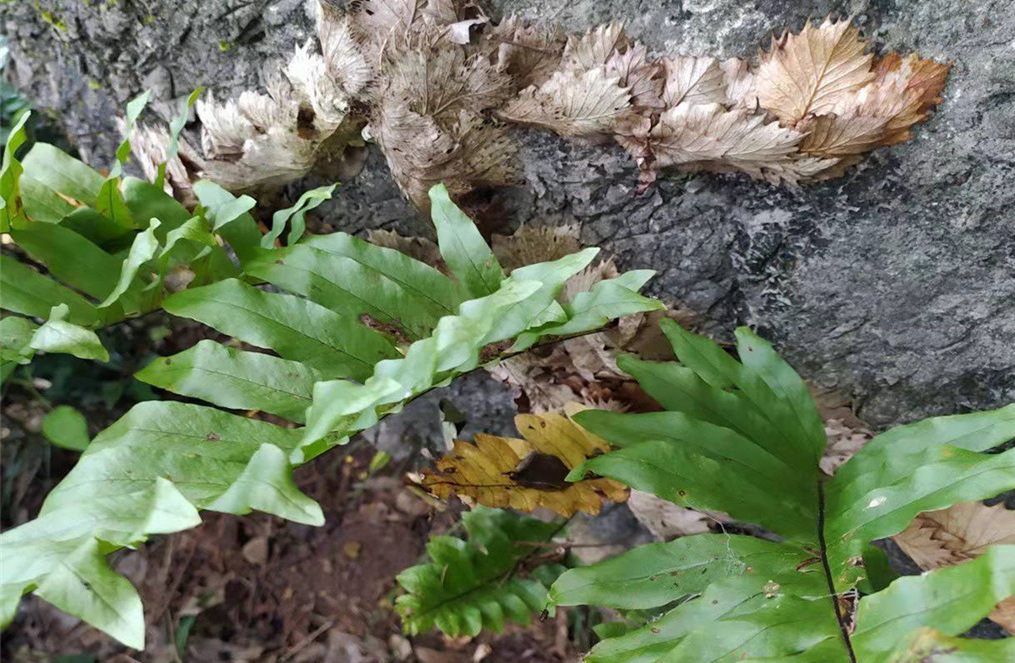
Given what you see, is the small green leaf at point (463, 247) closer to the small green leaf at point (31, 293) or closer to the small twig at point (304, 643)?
the small green leaf at point (31, 293)

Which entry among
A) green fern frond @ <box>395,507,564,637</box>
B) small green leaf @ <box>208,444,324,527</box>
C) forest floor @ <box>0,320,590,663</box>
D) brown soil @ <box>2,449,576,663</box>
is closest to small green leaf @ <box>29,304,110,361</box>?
small green leaf @ <box>208,444,324,527</box>

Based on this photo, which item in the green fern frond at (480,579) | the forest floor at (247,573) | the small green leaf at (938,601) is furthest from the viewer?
the forest floor at (247,573)

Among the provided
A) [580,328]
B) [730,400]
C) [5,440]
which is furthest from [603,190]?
[5,440]

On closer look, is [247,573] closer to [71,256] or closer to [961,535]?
[71,256]

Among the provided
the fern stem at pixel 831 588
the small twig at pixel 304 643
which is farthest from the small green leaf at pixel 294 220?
the small twig at pixel 304 643

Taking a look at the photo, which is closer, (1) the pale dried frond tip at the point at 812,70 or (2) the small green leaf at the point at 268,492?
(2) the small green leaf at the point at 268,492

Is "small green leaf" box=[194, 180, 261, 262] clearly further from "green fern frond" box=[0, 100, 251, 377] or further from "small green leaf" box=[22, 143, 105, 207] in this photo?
"small green leaf" box=[22, 143, 105, 207]
